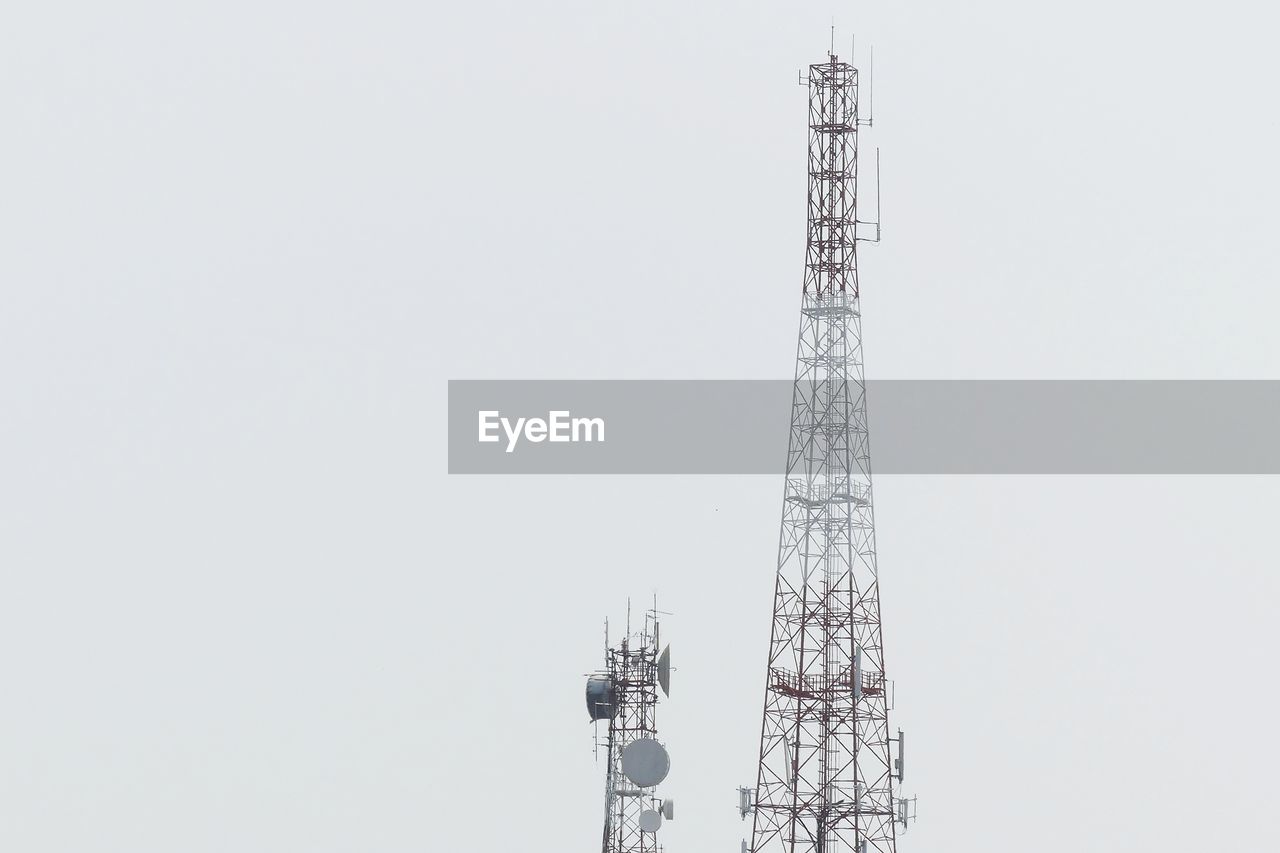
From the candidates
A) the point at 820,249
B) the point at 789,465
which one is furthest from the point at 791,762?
the point at 820,249

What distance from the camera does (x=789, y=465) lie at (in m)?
97.0

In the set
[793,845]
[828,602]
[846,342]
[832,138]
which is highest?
[832,138]

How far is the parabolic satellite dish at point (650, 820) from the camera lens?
9400 cm

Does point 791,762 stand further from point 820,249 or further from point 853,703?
point 820,249

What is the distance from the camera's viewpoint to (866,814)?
96562mm

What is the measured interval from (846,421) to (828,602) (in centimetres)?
520

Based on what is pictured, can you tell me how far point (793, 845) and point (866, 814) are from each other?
2267 mm

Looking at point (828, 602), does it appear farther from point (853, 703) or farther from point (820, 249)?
point (820, 249)

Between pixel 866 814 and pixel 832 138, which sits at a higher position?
pixel 832 138

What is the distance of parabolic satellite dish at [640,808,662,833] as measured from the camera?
308 ft

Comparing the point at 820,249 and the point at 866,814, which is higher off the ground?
the point at 820,249

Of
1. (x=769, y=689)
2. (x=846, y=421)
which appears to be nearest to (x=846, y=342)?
→ (x=846, y=421)

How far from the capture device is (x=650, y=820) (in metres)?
94.0

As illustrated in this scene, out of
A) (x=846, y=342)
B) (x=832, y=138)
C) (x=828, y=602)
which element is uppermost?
(x=832, y=138)
